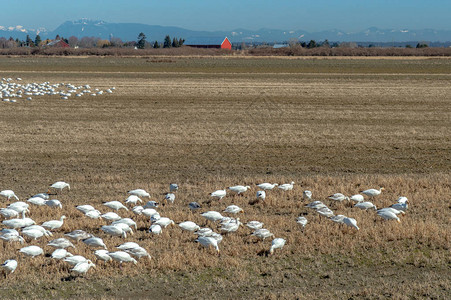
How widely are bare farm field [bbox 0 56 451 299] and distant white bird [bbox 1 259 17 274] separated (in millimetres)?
147

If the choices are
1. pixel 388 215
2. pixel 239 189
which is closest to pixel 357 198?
pixel 388 215

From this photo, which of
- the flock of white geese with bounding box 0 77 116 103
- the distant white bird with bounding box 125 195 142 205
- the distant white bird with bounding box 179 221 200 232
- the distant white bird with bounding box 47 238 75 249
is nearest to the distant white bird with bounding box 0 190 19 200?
the distant white bird with bounding box 125 195 142 205

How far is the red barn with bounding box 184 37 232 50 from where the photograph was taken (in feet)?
562

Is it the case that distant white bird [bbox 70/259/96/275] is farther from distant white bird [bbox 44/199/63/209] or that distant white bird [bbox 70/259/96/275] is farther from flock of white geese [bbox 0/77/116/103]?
flock of white geese [bbox 0/77/116/103]

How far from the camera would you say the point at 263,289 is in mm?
9547

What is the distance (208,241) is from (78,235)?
8.87 ft

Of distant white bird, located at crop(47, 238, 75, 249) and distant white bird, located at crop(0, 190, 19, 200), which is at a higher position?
distant white bird, located at crop(47, 238, 75, 249)

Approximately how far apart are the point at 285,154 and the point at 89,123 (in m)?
12.0

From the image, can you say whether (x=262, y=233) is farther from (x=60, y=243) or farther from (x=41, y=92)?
(x=41, y=92)

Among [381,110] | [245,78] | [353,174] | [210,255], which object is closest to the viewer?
[210,255]

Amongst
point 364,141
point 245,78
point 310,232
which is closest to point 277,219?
point 310,232

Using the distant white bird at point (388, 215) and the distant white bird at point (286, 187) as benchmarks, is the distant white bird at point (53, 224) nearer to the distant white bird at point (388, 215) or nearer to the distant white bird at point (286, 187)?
the distant white bird at point (286, 187)

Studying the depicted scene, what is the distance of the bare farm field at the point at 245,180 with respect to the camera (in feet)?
32.3

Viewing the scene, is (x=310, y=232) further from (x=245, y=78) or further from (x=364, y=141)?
(x=245, y=78)
